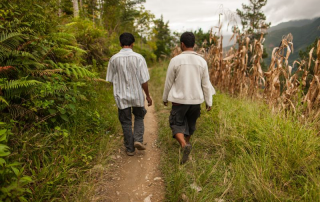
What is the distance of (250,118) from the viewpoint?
303cm

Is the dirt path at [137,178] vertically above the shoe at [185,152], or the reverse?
the shoe at [185,152]

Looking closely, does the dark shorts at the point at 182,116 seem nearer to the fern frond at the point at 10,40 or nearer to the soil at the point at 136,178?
the soil at the point at 136,178

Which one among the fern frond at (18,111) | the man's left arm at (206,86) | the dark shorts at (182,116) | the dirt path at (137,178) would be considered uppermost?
the man's left arm at (206,86)

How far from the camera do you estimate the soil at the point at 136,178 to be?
7.29 feet

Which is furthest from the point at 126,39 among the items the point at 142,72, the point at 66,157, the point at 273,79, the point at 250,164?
the point at 273,79

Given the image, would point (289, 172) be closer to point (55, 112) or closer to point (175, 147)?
point (175, 147)

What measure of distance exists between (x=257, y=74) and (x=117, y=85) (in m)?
3.33

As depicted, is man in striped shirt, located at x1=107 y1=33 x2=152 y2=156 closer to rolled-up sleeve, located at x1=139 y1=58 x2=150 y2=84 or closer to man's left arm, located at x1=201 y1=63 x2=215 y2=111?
rolled-up sleeve, located at x1=139 y1=58 x2=150 y2=84

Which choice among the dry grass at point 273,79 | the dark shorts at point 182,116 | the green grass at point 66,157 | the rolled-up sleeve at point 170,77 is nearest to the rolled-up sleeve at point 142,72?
the rolled-up sleeve at point 170,77

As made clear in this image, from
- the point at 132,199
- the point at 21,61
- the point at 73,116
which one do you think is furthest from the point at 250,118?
the point at 21,61

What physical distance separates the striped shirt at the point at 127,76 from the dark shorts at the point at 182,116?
1.96 ft

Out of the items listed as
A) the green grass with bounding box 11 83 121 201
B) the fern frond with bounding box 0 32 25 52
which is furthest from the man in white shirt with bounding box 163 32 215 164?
the fern frond with bounding box 0 32 25 52

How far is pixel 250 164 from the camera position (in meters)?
2.25

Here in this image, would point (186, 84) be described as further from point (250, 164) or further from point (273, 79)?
point (273, 79)
